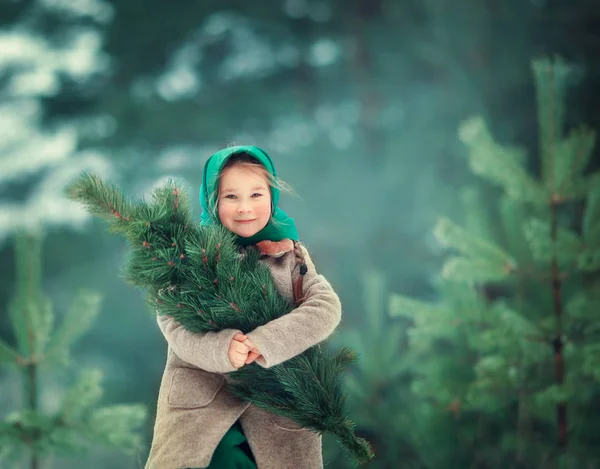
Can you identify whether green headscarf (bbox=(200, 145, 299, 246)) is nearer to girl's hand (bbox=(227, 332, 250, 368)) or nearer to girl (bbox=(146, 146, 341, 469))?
girl (bbox=(146, 146, 341, 469))

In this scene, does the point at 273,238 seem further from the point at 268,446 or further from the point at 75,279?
the point at 75,279

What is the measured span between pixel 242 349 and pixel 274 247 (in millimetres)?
212

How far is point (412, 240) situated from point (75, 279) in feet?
7.27

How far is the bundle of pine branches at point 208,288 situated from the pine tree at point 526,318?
901 mm

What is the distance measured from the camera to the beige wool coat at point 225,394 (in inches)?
37.8

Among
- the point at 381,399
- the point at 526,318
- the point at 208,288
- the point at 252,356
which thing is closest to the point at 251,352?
the point at 252,356

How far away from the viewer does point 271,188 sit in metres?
1.11

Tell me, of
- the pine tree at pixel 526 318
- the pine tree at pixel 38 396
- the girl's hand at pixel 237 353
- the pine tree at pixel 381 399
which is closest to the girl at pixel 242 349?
the girl's hand at pixel 237 353

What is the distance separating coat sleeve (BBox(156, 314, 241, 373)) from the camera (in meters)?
0.95

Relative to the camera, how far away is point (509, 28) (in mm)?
3660

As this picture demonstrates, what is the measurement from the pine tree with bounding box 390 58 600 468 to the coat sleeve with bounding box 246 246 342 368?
84 centimetres

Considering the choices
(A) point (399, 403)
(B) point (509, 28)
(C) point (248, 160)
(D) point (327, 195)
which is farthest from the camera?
(D) point (327, 195)

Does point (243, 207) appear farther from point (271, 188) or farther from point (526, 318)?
point (526, 318)

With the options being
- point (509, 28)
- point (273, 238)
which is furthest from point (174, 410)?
point (509, 28)
